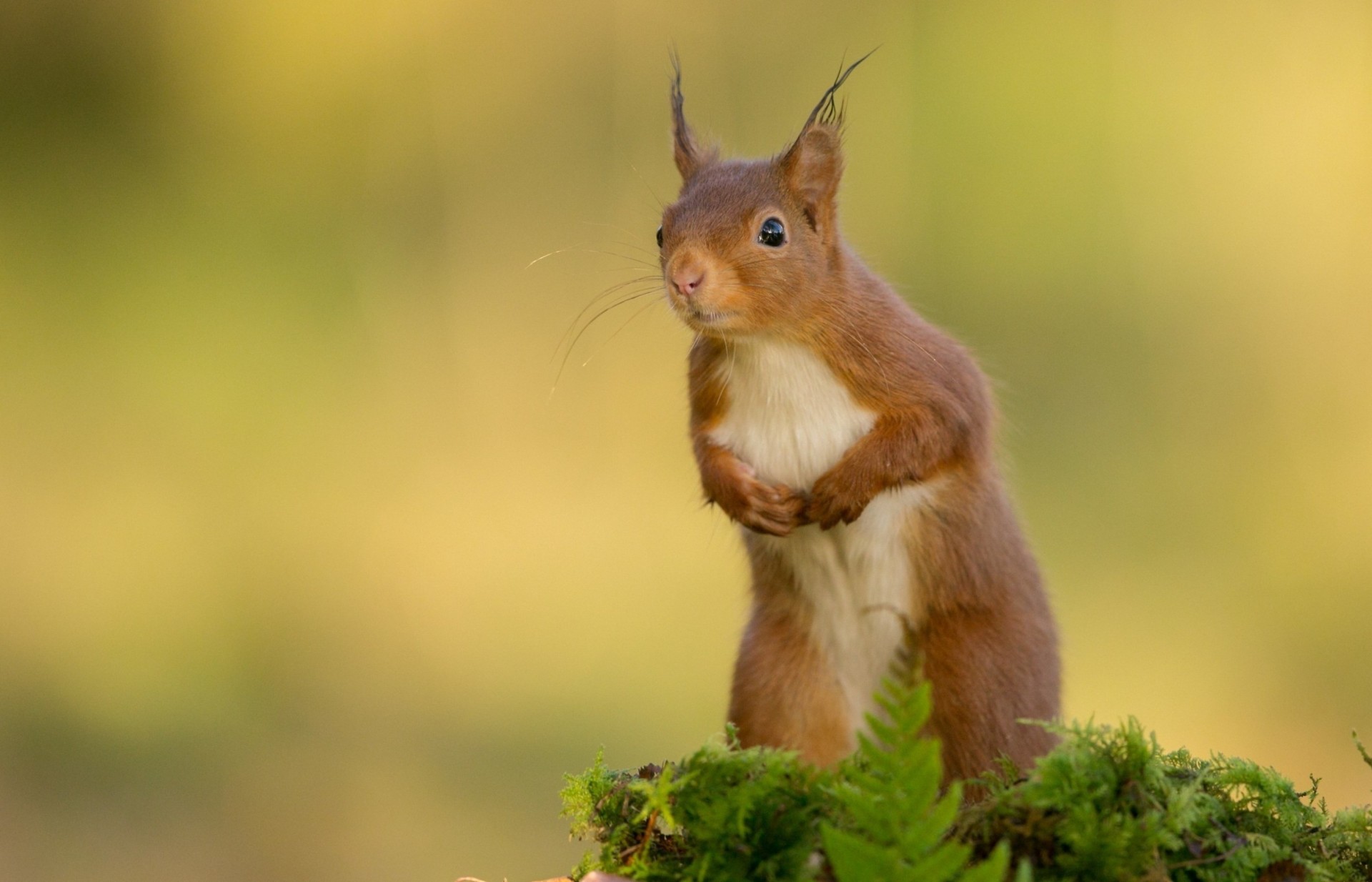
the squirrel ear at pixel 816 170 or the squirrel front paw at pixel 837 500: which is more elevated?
the squirrel ear at pixel 816 170

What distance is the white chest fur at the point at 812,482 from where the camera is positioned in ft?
10.4

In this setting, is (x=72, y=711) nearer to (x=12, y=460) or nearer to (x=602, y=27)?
(x=12, y=460)

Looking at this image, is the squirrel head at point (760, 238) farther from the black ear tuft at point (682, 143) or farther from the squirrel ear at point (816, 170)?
the black ear tuft at point (682, 143)

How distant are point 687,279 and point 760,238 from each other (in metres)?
0.25

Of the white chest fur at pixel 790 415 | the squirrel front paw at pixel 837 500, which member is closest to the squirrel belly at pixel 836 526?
the white chest fur at pixel 790 415

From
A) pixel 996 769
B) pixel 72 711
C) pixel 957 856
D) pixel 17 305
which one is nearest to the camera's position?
pixel 957 856

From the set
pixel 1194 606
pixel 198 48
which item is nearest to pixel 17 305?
pixel 198 48

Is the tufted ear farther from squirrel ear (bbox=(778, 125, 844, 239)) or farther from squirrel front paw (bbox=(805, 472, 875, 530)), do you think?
squirrel front paw (bbox=(805, 472, 875, 530))

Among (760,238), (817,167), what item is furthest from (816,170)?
(760,238)

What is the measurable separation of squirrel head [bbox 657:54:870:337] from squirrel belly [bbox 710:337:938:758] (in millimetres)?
151

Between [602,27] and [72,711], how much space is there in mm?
5348

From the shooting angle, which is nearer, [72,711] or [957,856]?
[957,856]

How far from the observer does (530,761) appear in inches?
304

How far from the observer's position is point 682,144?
11.5 ft
